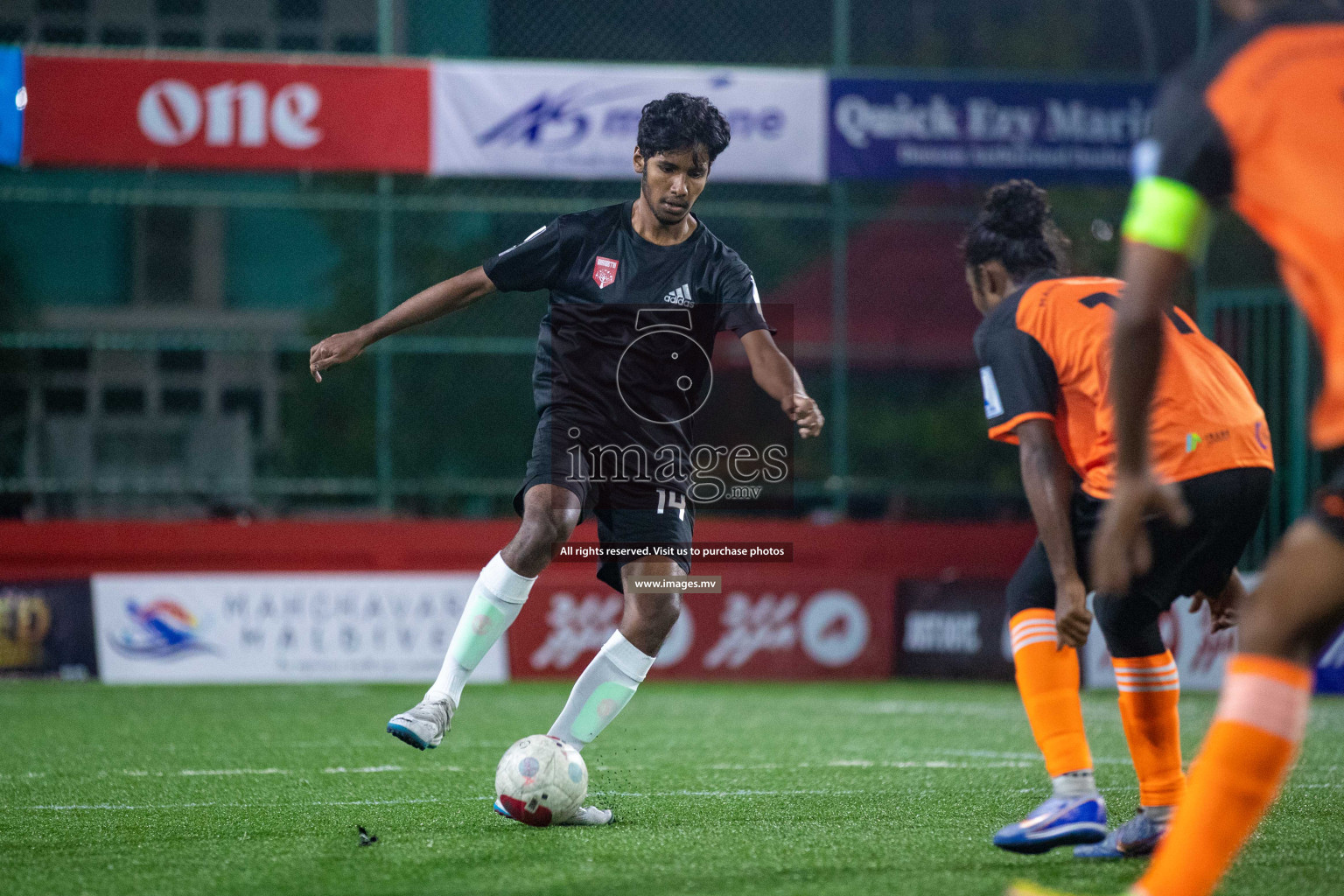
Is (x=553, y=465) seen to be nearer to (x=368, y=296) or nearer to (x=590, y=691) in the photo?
(x=590, y=691)

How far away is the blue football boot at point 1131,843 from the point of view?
3996 millimetres

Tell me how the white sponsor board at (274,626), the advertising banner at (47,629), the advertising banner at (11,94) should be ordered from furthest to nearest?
1. the advertising banner at (11,94)
2. the white sponsor board at (274,626)
3. the advertising banner at (47,629)

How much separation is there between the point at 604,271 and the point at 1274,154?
2.77m

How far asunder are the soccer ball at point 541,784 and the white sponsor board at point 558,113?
31.0 ft

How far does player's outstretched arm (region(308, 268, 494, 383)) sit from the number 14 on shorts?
891 mm

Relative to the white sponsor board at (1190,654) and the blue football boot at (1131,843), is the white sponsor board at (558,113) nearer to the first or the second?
the white sponsor board at (1190,654)

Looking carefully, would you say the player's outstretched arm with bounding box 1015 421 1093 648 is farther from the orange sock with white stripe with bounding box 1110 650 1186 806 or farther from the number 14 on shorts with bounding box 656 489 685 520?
the number 14 on shorts with bounding box 656 489 685 520

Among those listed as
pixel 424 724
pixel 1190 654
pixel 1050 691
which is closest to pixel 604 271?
pixel 424 724

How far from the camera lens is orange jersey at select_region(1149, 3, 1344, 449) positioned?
252 centimetres

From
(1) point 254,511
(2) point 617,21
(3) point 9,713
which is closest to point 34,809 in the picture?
(3) point 9,713

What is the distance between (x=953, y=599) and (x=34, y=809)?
8363mm

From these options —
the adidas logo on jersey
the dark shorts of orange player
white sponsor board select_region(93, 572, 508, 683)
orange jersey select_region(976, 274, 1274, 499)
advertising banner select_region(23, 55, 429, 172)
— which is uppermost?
advertising banner select_region(23, 55, 429, 172)

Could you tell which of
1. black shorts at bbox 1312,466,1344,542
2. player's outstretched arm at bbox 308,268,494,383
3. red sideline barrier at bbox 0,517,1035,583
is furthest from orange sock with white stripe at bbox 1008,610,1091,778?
red sideline barrier at bbox 0,517,1035,583

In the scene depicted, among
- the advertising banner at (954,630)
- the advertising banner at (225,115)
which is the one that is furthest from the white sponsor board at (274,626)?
the advertising banner at (225,115)
